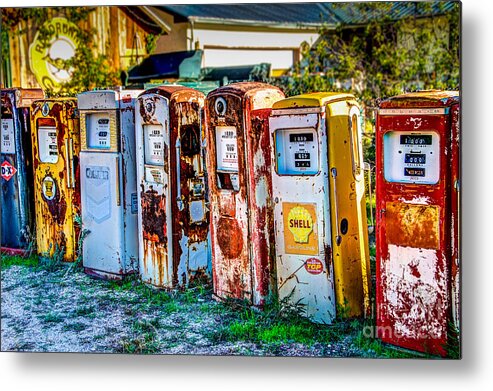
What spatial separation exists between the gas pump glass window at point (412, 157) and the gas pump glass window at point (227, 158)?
1.05 metres

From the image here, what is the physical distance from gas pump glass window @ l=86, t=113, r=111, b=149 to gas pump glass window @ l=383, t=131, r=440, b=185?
2230 millimetres

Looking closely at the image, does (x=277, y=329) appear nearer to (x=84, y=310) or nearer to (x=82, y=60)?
(x=84, y=310)

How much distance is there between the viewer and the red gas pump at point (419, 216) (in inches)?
152

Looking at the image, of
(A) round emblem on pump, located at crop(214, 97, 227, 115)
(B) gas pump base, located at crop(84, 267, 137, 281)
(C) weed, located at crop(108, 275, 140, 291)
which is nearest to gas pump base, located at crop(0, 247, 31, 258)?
(B) gas pump base, located at crop(84, 267, 137, 281)

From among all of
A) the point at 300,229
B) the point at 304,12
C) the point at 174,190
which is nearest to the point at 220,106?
the point at 174,190

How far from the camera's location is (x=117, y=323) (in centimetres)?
495

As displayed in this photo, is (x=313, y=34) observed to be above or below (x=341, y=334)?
above

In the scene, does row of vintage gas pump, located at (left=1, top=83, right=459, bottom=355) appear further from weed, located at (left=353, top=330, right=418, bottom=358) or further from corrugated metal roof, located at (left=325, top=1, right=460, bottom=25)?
corrugated metal roof, located at (left=325, top=1, right=460, bottom=25)

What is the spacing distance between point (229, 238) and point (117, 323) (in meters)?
0.96

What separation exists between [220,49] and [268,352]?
621 centimetres

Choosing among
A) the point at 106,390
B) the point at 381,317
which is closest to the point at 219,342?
the point at 106,390

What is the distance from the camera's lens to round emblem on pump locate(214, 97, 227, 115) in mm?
4648

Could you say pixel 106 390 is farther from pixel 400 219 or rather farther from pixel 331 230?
pixel 400 219

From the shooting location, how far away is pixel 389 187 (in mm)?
4016
